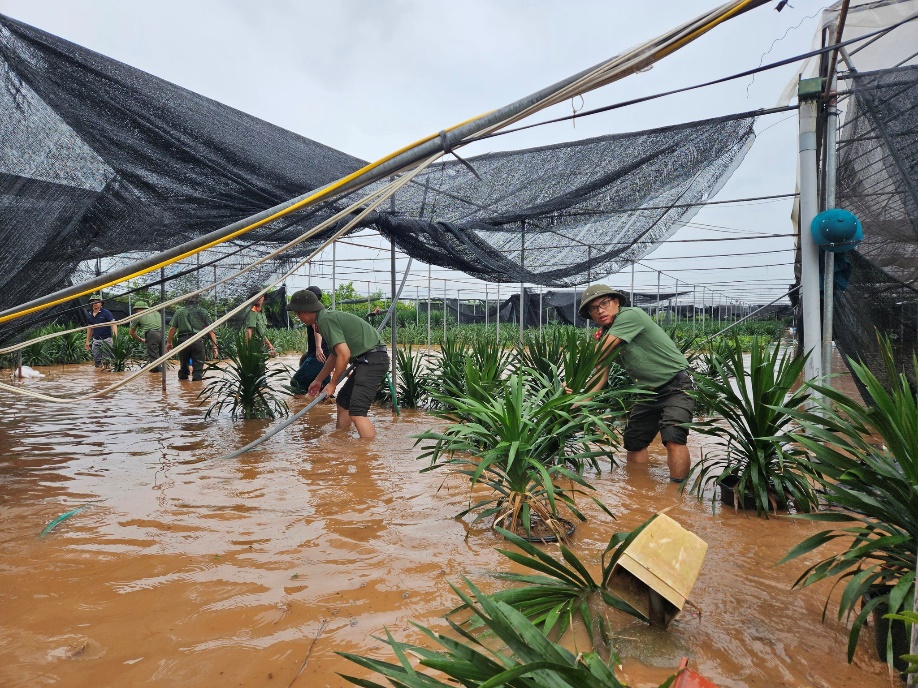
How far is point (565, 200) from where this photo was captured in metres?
5.04

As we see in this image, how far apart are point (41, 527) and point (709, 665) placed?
9.69 feet

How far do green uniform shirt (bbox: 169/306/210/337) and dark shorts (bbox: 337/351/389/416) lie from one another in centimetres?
346

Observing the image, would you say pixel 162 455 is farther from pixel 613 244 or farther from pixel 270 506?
pixel 613 244

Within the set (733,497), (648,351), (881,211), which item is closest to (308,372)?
(648,351)

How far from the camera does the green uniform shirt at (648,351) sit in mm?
3723

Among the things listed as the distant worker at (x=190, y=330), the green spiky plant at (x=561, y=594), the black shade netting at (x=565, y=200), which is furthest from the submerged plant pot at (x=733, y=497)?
the distant worker at (x=190, y=330)

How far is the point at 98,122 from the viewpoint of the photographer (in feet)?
10.3

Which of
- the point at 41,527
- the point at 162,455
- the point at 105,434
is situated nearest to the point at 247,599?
the point at 41,527

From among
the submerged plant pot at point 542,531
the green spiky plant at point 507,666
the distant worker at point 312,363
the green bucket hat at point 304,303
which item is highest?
the green bucket hat at point 304,303

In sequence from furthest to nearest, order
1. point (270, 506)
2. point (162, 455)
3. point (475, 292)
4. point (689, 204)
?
point (475, 292)
point (689, 204)
point (162, 455)
point (270, 506)

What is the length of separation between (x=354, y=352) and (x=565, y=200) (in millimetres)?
2247

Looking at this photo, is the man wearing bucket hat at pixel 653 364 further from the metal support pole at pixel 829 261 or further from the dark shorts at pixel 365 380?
the dark shorts at pixel 365 380

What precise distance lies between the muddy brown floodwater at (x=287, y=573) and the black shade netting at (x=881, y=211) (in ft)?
5.87

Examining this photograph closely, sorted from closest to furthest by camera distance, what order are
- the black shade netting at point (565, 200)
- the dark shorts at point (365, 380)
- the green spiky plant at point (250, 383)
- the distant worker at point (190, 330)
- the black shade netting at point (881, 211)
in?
the black shade netting at point (881, 211), the black shade netting at point (565, 200), the dark shorts at point (365, 380), the green spiky plant at point (250, 383), the distant worker at point (190, 330)
